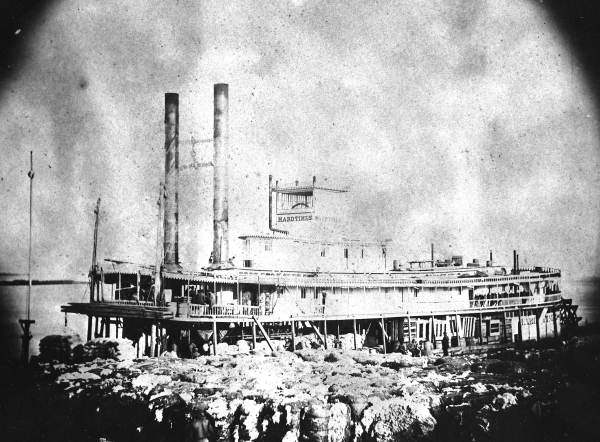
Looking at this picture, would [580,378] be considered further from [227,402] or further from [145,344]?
[145,344]

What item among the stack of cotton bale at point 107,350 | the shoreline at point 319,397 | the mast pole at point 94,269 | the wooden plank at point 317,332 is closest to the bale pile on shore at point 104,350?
the stack of cotton bale at point 107,350

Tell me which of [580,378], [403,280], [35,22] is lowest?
[580,378]

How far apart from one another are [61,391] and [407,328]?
21.0 meters

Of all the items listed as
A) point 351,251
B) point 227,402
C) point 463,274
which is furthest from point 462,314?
point 227,402

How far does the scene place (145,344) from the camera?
32.7m

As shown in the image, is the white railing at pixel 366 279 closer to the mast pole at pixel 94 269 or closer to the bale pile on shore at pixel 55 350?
the mast pole at pixel 94 269

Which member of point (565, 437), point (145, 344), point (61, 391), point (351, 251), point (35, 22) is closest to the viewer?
point (565, 437)

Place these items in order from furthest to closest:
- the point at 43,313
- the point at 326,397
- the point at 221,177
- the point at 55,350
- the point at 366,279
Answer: the point at 43,313 < the point at 221,177 < the point at 366,279 < the point at 55,350 < the point at 326,397

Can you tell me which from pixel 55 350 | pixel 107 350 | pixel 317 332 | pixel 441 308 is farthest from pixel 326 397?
pixel 441 308

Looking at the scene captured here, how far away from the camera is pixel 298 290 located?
1325 inches

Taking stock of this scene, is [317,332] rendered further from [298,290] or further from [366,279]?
[366,279]

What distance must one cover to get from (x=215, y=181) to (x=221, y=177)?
0.52 m

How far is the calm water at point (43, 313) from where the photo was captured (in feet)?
202

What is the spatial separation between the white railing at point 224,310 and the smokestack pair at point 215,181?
5.97m
